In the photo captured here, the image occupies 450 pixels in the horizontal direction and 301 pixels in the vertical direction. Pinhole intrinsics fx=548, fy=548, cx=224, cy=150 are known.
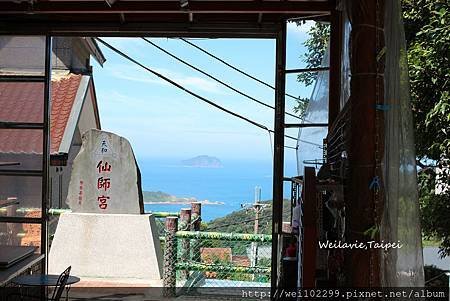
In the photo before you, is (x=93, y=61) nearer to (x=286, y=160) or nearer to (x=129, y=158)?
(x=129, y=158)

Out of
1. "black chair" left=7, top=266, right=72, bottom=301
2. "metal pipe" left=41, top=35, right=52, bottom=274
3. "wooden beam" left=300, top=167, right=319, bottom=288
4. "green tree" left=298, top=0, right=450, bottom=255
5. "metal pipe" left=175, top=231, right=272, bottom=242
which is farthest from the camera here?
"metal pipe" left=175, top=231, right=272, bottom=242

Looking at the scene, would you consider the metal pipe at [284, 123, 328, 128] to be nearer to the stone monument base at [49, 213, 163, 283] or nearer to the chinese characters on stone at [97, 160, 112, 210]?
the stone monument base at [49, 213, 163, 283]

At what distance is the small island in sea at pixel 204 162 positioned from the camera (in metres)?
19.0

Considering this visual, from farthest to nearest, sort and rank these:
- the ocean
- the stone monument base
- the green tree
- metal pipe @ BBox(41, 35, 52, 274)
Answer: the ocean
the stone monument base
metal pipe @ BBox(41, 35, 52, 274)
the green tree

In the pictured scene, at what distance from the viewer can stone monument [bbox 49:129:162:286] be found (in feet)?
26.3

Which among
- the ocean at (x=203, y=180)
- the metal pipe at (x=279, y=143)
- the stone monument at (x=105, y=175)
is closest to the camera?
the metal pipe at (x=279, y=143)

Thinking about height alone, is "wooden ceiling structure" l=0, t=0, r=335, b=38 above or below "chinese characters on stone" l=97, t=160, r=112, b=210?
above

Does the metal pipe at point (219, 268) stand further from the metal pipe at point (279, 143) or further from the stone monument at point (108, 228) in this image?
the metal pipe at point (279, 143)

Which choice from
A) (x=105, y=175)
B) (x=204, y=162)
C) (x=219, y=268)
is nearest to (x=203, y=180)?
(x=204, y=162)

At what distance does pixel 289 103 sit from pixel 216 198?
10.7 meters

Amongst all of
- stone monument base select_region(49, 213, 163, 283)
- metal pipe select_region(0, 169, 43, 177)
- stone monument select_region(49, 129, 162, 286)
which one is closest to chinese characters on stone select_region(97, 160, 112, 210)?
stone monument select_region(49, 129, 162, 286)

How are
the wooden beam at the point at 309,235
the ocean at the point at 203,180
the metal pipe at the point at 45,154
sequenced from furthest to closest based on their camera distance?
1. the ocean at the point at 203,180
2. the metal pipe at the point at 45,154
3. the wooden beam at the point at 309,235

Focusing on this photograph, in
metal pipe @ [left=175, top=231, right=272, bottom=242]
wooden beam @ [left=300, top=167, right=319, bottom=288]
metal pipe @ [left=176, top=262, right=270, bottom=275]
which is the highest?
wooden beam @ [left=300, top=167, right=319, bottom=288]

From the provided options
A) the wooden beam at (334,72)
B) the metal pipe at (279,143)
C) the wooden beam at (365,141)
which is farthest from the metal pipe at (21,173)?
the wooden beam at (365,141)
